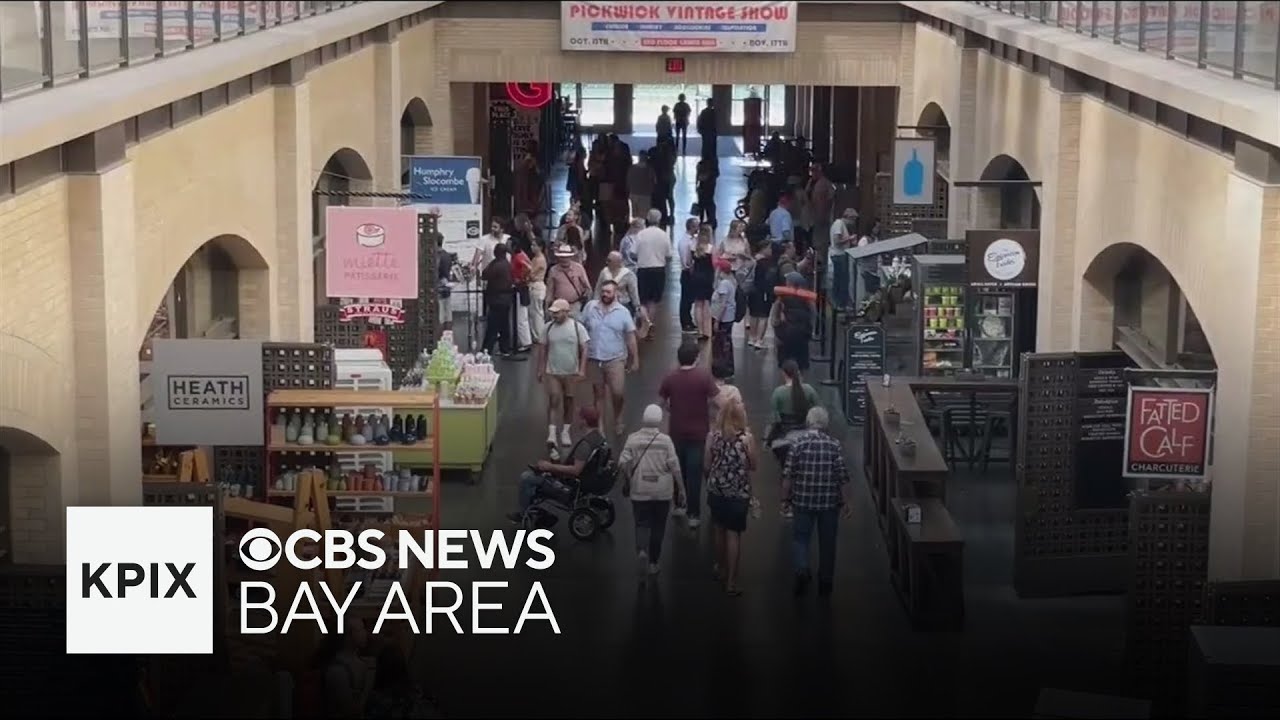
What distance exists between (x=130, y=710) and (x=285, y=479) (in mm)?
3822

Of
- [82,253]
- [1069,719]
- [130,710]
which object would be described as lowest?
[130,710]

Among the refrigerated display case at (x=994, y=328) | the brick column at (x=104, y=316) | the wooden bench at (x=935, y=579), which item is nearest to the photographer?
the brick column at (x=104, y=316)

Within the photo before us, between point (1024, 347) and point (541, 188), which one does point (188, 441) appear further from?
point (541, 188)

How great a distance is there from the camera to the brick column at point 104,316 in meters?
12.1

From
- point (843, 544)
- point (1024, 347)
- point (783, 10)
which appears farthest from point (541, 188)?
point (843, 544)

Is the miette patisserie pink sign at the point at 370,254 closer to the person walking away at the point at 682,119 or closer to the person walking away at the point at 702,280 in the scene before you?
the person walking away at the point at 702,280

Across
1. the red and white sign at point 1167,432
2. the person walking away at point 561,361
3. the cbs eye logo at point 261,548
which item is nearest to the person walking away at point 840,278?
the person walking away at point 561,361

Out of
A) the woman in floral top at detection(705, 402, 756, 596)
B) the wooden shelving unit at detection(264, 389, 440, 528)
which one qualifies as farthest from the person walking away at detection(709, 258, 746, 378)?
the woman in floral top at detection(705, 402, 756, 596)

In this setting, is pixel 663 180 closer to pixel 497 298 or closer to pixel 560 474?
pixel 497 298

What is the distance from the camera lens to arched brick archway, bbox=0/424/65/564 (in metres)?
12.1

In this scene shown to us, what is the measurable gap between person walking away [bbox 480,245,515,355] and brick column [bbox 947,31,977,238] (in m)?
5.05

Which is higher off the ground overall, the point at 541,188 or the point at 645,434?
the point at 541,188

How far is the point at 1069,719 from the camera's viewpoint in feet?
28.6

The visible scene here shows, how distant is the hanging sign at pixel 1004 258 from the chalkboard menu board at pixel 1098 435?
342 cm
